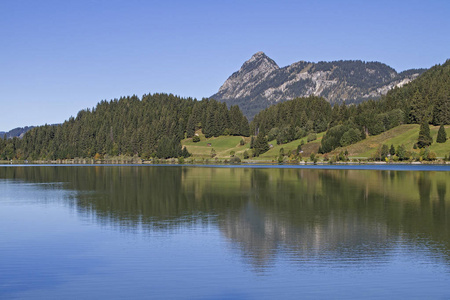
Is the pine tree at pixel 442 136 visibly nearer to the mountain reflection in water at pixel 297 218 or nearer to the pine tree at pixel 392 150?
the pine tree at pixel 392 150

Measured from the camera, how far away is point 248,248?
2197 centimetres

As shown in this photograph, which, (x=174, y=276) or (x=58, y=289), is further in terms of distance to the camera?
(x=174, y=276)

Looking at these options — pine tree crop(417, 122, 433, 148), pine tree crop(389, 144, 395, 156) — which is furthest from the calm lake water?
pine tree crop(389, 144, 395, 156)

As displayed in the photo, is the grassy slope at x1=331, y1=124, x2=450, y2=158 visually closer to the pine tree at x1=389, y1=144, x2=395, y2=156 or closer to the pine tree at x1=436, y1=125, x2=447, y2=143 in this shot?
the pine tree at x1=436, y1=125, x2=447, y2=143

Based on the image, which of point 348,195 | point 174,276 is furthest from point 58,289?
point 348,195

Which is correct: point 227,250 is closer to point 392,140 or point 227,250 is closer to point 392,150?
point 392,150

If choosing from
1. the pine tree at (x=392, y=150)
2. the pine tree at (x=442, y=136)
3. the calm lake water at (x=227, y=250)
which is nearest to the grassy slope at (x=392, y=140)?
the pine tree at (x=442, y=136)

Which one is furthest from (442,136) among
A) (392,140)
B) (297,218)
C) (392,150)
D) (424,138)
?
(297,218)

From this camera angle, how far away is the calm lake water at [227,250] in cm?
1606

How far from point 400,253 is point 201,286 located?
10293mm

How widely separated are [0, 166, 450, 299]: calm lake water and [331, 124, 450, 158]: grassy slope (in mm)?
142989

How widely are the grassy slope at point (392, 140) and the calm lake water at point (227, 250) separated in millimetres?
142989

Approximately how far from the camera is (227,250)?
2156cm

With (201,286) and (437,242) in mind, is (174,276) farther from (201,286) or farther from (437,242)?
(437,242)
